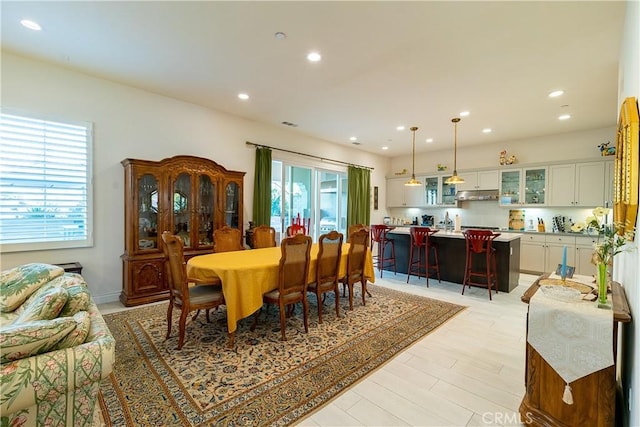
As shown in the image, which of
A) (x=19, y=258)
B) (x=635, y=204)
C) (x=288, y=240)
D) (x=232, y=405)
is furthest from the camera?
(x=19, y=258)

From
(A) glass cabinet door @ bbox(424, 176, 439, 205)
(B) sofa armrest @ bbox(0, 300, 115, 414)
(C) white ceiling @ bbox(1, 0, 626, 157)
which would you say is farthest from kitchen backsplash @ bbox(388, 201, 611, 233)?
(B) sofa armrest @ bbox(0, 300, 115, 414)

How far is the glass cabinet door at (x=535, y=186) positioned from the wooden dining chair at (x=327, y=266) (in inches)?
200

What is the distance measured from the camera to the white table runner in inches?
60.0

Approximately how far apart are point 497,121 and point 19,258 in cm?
710

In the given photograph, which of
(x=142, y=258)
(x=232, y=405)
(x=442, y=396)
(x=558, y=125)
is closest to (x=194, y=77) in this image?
(x=142, y=258)

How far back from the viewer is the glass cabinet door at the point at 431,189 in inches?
295

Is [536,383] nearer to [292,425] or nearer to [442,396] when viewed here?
[442,396]

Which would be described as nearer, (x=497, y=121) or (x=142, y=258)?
(x=142, y=258)

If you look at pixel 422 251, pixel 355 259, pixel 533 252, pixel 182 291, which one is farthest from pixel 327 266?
pixel 533 252

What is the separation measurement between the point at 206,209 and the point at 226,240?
92 centimetres

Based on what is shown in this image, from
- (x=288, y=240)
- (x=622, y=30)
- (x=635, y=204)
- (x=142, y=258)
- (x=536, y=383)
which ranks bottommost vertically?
(x=536, y=383)

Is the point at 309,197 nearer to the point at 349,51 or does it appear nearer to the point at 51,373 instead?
the point at 349,51

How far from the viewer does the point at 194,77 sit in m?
3.58

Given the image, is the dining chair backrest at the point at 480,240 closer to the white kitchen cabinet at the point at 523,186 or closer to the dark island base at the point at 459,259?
the dark island base at the point at 459,259
